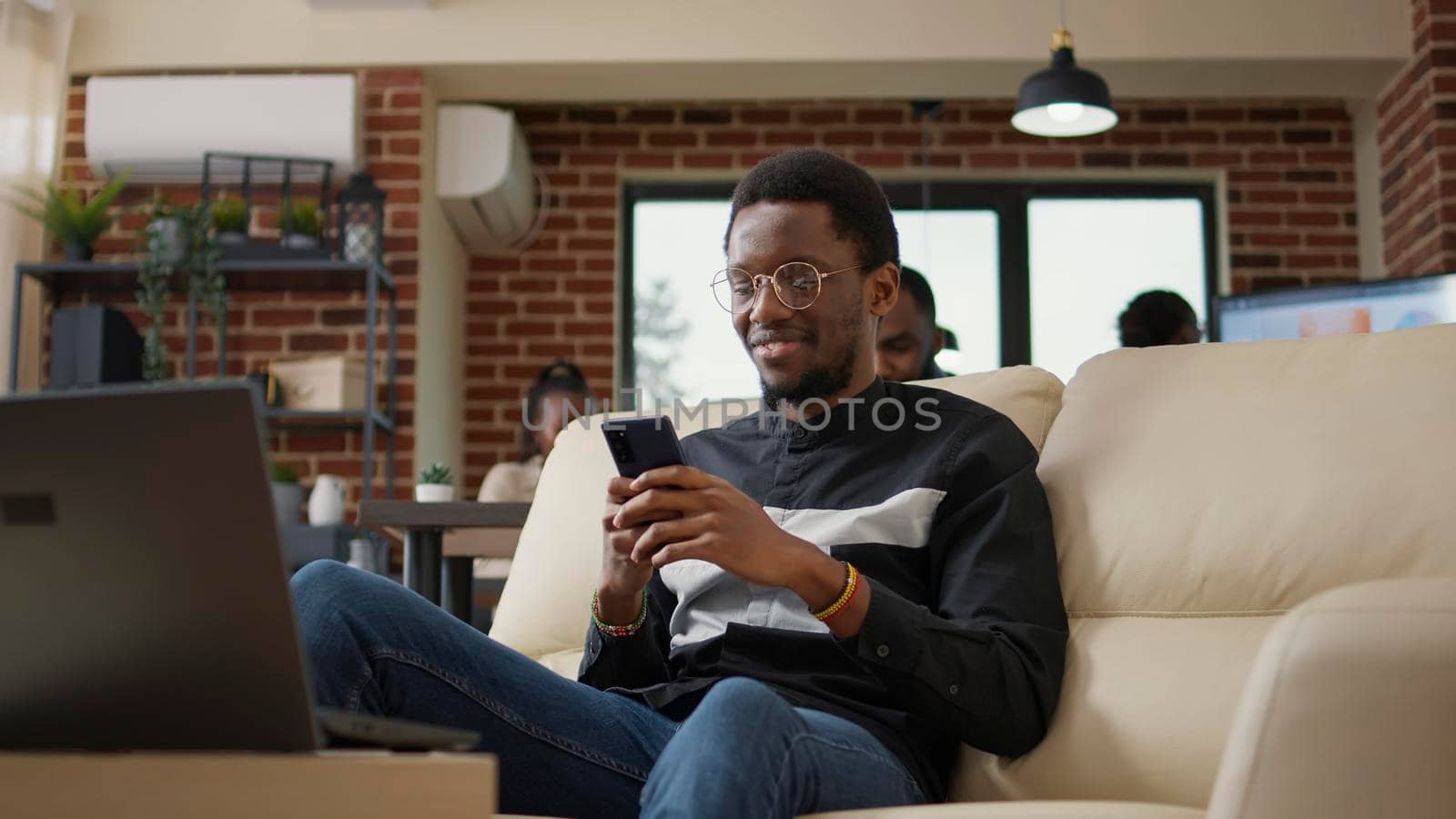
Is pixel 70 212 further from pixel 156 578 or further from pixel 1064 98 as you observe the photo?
pixel 156 578

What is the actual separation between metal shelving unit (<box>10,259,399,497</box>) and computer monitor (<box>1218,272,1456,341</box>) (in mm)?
2588

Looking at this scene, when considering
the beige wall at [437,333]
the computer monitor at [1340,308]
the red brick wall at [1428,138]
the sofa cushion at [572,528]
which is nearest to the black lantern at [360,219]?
the beige wall at [437,333]

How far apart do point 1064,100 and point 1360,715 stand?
10.4ft

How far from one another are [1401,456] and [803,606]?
0.61 meters

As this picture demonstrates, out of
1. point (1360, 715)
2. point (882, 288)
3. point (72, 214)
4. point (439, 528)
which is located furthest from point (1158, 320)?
point (72, 214)

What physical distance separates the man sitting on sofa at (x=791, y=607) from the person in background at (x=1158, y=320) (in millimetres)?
2361

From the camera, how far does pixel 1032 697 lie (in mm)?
1376

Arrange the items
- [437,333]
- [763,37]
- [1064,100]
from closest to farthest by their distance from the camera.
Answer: [1064,100]
[763,37]
[437,333]

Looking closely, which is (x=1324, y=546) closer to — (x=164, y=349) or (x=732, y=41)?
(x=732, y=41)

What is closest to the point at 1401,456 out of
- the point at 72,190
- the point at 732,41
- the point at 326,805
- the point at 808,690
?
the point at 808,690

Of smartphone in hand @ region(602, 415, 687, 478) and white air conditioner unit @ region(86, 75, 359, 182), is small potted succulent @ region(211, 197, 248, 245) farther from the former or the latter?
smartphone in hand @ region(602, 415, 687, 478)

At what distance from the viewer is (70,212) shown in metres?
4.47

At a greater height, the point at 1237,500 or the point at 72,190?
the point at 72,190

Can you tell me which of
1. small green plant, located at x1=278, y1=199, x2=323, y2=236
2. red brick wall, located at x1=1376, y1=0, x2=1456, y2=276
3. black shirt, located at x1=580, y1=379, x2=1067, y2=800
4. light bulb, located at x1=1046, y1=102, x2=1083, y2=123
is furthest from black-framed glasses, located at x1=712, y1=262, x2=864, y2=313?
red brick wall, located at x1=1376, y1=0, x2=1456, y2=276
